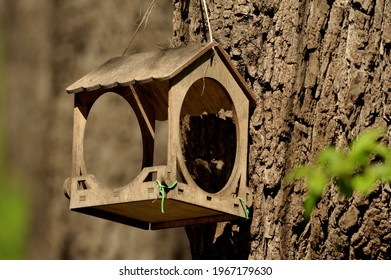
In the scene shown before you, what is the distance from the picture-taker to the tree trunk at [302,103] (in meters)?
4.40

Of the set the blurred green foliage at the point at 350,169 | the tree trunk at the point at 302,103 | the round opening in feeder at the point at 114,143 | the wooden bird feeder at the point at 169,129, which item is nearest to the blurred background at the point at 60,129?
the round opening in feeder at the point at 114,143

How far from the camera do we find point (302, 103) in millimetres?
4500

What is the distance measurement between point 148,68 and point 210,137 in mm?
480

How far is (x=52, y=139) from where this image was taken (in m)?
6.50

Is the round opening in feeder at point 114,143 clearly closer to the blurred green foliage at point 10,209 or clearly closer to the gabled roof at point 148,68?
the blurred green foliage at point 10,209

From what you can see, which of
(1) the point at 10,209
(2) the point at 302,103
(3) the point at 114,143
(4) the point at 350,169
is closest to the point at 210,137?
(2) the point at 302,103

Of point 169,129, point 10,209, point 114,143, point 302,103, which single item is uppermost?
point 302,103

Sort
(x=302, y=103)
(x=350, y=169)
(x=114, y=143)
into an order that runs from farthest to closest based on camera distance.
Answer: (x=114, y=143), (x=302, y=103), (x=350, y=169)

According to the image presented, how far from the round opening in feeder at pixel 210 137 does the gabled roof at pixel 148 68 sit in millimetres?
170

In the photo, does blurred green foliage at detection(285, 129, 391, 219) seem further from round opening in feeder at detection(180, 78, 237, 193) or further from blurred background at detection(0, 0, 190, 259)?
blurred background at detection(0, 0, 190, 259)

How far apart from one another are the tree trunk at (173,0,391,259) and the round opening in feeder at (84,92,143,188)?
1.71m

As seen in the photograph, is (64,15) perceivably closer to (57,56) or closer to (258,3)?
(57,56)

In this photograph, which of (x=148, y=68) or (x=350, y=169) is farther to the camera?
(x=148, y=68)

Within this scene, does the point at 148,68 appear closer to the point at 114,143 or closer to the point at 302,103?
the point at 302,103
